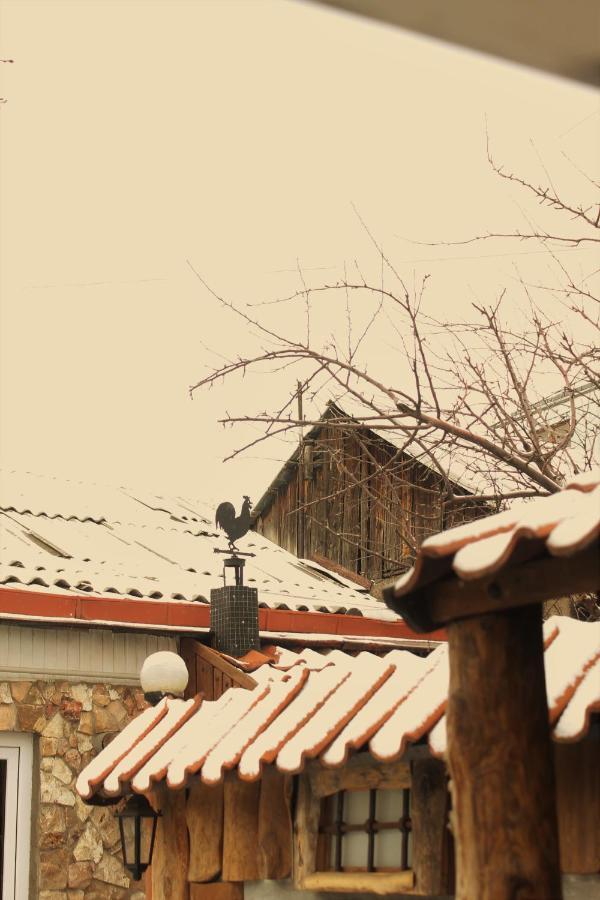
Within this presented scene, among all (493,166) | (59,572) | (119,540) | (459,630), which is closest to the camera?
(459,630)

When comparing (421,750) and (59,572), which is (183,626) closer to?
(59,572)

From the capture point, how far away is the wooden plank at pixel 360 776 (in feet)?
16.9

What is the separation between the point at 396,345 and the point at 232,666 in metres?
2.37

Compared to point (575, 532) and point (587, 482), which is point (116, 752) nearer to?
point (587, 482)

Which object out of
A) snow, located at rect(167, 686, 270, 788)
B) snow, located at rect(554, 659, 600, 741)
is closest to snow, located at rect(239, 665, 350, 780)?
snow, located at rect(167, 686, 270, 788)

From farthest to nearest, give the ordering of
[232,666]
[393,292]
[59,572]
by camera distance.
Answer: [59,572]
[232,666]
[393,292]

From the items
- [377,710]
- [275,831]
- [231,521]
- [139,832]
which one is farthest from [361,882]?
[231,521]

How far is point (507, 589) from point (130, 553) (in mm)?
7735

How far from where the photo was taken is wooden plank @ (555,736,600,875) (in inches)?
177

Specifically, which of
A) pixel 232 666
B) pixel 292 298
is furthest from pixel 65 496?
pixel 292 298

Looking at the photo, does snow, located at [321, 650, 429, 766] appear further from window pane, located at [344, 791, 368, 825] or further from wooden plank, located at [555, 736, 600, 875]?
wooden plank, located at [555, 736, 600, 875]

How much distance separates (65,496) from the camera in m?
12.9

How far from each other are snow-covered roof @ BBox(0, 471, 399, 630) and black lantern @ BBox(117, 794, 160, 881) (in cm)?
181

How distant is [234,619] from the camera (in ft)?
28.5
